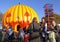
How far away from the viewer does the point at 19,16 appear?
23469 mm

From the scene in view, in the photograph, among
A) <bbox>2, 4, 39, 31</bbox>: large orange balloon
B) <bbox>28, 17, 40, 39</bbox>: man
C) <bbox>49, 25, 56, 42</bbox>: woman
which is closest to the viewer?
<bbox>28, 17, 40, 39</bbox>: man

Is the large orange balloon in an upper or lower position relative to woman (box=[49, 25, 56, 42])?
upper

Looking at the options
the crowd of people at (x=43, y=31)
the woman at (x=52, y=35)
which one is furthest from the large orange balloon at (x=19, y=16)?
the woman at (x=52, y=35)

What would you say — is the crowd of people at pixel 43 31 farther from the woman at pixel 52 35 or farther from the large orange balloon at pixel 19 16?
the large orange balloon at pixel 19 16

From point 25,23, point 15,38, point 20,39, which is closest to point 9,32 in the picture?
point 15,38

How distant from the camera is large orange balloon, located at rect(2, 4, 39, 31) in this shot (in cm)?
2323

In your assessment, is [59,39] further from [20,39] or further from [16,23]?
[16,23]

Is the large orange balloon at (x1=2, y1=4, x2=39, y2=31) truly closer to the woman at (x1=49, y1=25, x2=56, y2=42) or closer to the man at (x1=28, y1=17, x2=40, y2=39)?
the woman at (x1=49, y1=25, x2=56, y2=42)

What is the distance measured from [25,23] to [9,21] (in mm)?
1556

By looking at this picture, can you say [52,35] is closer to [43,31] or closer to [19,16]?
[43,31]

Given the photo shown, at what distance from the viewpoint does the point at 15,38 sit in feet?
55.5

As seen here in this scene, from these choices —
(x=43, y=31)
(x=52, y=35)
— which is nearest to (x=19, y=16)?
(x=43, y=31)

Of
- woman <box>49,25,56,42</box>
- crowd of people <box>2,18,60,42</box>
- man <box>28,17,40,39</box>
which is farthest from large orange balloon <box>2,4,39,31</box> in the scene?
man <box>28,17,40,39</box>

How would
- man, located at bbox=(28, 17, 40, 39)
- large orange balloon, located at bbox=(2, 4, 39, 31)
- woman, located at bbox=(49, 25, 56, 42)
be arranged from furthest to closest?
large orange balloon, located at bbox=(2, 4, 39, 31) < woman, located at bbox=(49, 25, 56, 42) < man, located at bbox=(28, 17, 40, 39)
